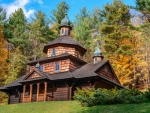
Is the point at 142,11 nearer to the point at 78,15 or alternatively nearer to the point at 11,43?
the point at 78,15

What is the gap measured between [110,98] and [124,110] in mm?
2913

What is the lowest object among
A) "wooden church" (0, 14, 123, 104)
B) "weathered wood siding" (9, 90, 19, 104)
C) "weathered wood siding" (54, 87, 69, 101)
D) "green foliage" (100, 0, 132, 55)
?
"weathered wood siding" (9, 90, 19, 104)

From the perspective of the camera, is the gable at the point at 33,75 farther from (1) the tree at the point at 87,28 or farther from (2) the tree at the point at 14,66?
(1) the tree at the point at 87,28

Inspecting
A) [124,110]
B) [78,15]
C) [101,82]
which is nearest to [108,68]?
[101,82]

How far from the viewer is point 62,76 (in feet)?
97.8

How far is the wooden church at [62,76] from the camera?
95.5 feet

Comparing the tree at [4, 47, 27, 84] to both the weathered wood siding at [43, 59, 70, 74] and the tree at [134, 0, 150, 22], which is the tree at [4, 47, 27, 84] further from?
the tree at [134, 0, 150, 22]

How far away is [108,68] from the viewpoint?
33.0 metres

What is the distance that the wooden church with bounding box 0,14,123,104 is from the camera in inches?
1146

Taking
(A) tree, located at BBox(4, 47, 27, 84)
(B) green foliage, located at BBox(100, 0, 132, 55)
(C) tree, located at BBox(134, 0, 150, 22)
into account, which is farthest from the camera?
(A) tree, located at BBox(4, 47, 27, 84)

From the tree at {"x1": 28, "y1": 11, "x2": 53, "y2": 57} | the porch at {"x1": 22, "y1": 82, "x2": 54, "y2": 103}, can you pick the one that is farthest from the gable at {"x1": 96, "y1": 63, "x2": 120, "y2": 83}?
the tree at {"x1": 28, "y1": 11, "x2": 53, "y2": 57}

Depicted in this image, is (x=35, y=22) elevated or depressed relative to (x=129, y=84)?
elevated

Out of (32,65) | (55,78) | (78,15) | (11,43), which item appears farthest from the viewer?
(78,15)

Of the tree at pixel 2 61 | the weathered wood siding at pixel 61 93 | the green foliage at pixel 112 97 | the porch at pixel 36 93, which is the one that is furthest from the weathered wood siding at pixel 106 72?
the tree at pixel 2 61
